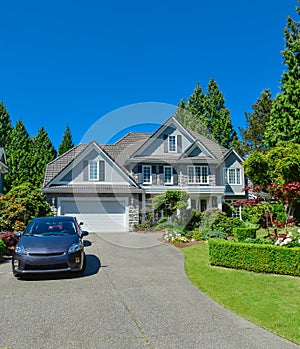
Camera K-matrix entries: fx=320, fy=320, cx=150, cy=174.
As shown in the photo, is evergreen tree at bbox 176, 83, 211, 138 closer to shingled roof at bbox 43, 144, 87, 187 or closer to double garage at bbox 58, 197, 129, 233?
shingled roof at bbox 43, 144, 87, 187

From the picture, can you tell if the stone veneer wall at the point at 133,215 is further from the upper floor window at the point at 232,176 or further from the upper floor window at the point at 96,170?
the upper floor window at the point at 232,176

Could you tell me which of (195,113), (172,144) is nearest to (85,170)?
(172,144)

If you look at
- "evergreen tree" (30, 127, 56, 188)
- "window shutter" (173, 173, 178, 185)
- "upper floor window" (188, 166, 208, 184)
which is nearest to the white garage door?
"window shutter" (173, 173, 178, 185)

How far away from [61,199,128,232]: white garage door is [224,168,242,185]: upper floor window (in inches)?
471

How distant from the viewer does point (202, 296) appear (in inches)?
277

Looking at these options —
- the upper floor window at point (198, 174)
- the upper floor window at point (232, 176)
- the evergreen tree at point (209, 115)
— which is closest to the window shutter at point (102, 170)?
the upper floor window at point (198, 174)

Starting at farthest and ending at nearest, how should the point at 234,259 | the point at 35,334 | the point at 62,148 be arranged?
1. the point at 62,148
2. the point at 234,259
3. the point at 35,334

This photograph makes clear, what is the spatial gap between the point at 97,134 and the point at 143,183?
5.32 metres

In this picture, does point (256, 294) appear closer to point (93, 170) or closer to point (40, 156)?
point (93, 170)

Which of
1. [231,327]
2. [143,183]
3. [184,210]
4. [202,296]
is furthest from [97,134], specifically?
[231,327]

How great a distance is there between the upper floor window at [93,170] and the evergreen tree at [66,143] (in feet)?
101

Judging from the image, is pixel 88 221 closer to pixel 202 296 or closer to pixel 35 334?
pixel 202 296

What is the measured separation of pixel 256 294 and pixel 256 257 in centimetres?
250

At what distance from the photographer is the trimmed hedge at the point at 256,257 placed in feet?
29.3
